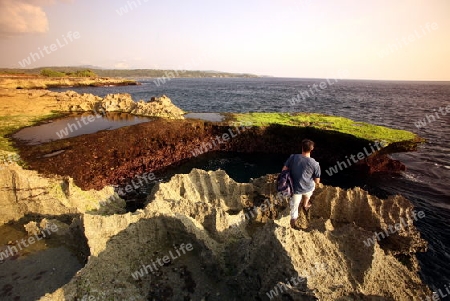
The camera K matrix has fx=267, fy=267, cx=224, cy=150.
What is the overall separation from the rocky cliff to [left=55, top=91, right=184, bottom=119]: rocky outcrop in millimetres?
25717

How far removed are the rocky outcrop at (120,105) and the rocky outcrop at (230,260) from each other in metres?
26.0

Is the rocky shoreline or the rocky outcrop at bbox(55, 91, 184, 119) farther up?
the rocky shoreline

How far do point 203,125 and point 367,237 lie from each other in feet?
75.2

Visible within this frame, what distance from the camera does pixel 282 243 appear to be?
244 inches

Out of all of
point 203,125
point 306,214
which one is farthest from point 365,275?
point 203,125

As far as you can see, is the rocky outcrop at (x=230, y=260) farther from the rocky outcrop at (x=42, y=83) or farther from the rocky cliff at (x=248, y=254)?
the rocky outcrop at (x=42, y=83)

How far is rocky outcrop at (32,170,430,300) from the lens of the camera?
5934 mm

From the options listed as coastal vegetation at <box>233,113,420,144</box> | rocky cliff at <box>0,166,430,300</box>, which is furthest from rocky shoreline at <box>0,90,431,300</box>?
coastal vegetation at <box>233,113,420,144</box>

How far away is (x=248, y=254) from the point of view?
6773 mm

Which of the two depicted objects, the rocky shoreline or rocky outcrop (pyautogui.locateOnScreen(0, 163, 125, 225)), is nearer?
the rocky shoreline

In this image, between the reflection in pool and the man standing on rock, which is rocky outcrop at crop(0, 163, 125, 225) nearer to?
the man standing on rock

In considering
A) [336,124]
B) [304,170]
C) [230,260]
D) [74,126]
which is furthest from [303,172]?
[74,126]

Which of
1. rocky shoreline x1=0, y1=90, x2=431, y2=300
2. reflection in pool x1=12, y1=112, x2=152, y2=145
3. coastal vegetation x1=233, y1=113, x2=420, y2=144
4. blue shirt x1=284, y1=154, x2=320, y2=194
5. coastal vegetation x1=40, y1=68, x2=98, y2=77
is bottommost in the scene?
coastal vegetation x1=40, y1=68, x2=98, y2=77

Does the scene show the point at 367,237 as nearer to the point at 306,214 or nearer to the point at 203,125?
the point at 306,214
